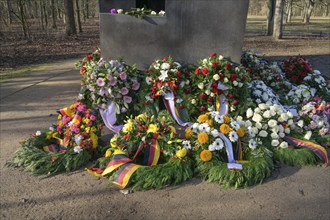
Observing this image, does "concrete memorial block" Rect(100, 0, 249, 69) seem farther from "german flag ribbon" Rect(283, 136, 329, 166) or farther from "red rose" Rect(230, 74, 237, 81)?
"german flag ribbon" Rect(283, 136, 329, 166)

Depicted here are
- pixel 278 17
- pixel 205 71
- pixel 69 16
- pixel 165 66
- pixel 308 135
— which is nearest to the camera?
pixel 308 135

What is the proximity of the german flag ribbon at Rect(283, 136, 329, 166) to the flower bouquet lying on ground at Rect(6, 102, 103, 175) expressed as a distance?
8.56 feet

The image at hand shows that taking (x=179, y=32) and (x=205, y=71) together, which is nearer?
(x=205, y=71)

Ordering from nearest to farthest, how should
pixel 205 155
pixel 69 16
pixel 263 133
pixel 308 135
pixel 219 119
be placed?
pixel 205 155
pixel 219 119
pixel 263 133
pixel 308 135
pixel 69 16

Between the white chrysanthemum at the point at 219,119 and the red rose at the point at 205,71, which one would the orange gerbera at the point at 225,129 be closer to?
the white chrysanthemum at the point at 219,119

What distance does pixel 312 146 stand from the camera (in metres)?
3.87

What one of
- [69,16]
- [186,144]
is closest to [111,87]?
[186,144]

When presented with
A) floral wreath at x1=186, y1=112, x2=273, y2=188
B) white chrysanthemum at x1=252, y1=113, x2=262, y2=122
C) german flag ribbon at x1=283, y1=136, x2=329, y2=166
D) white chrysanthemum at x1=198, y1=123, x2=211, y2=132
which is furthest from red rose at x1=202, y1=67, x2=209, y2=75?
german flag ribbon at x1=283, y1=136, x2=329, y2=166

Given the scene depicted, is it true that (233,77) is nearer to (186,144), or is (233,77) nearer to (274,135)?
(274,135)

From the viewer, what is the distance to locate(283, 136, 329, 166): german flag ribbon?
3.75 m

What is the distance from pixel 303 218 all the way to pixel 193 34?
3209 mm

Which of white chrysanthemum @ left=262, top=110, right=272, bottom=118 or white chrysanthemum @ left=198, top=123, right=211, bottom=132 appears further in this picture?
white chrysanthemum @ left=262, top=110, right=272, bottom=118

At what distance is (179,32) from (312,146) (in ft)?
8.65

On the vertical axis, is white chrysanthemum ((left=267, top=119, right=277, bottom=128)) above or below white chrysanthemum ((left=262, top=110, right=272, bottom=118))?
below
